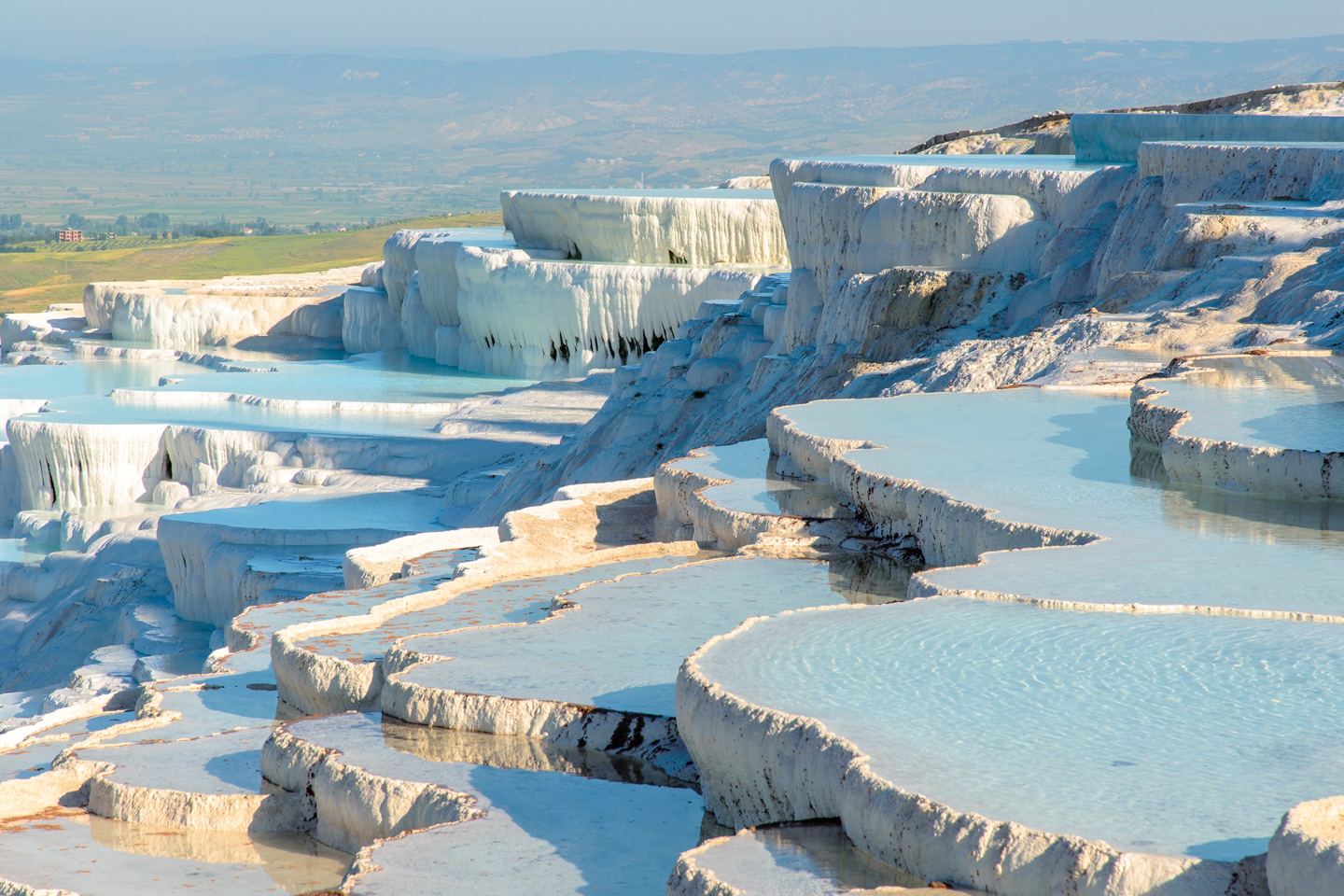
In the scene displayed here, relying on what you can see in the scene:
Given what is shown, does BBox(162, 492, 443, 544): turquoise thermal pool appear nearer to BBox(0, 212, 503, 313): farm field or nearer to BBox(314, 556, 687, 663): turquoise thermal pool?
BBox(314, 556, 687, 663): turquoise thermal pool

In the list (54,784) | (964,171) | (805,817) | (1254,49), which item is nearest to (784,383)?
(964,171)

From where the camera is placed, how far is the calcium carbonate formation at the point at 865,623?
255 centimetres

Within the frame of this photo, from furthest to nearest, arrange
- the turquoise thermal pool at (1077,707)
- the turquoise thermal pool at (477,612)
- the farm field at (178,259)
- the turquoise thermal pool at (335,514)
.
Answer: the farm field at (178,259) < the turquoise thermal pool at (335,514) < the turquoise thermal pool at (477,612) < the turquoise thermal pool at (1077,707)

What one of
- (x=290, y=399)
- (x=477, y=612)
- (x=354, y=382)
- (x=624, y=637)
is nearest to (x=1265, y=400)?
(x=624, y=637)

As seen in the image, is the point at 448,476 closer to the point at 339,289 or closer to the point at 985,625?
the point at 985,625

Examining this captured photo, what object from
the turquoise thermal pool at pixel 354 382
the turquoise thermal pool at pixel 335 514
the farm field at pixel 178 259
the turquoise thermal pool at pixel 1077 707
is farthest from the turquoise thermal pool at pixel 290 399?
the farm field at pixel 178 259

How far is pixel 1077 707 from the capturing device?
2.82m

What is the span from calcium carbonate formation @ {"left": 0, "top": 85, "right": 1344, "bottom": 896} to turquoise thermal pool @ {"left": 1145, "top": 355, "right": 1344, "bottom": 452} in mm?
28

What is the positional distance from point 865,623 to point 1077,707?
75cm

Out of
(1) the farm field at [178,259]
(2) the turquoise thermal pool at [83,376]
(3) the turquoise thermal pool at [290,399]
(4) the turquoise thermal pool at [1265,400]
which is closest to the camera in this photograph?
(4) the turquoise thermal pool at [1265,400]

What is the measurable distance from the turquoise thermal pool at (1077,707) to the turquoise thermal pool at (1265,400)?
168 cm

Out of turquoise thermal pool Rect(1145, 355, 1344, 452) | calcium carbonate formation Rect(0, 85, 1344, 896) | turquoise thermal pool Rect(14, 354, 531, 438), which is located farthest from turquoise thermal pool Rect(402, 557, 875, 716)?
turquoise thermal pool Rect(14, 354, 531, 438)

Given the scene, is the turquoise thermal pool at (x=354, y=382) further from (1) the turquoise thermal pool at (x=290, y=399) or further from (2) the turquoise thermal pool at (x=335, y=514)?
(2) the turquoise thermal pool at (x=335, y=514)

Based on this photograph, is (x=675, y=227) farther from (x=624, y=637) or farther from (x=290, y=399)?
(x=624, y=637)
